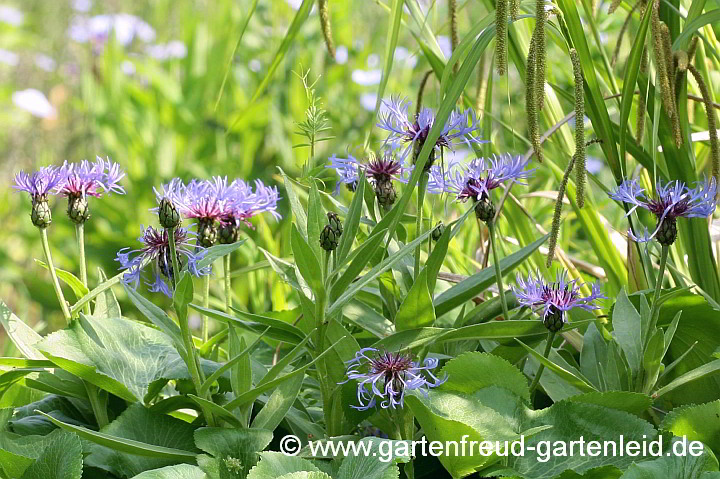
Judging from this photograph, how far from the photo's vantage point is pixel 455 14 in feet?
2.87

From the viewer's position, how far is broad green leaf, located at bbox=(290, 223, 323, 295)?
0.67m

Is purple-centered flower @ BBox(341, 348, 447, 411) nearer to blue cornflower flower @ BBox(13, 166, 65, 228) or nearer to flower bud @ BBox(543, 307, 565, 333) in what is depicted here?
flower bud @ BBox(543, 307, 565, 333)

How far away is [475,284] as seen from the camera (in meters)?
0.83

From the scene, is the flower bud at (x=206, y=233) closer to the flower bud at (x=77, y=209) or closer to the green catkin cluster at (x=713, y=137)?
the flower bud at (x=77, y=209)

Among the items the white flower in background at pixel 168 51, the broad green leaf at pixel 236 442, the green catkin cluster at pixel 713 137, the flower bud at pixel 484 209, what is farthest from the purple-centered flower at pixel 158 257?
the white flower in background at pixel 168 51

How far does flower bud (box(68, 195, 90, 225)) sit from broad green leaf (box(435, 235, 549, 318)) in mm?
350

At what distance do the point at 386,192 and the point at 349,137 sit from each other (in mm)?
1938

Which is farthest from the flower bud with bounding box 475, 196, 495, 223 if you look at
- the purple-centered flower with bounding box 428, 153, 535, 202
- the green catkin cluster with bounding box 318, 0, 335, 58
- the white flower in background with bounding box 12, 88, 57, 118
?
the white flower in background with bounding box 12, 88, 57, 118

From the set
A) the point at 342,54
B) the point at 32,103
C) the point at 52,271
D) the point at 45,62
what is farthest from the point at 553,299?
the point at 45,62

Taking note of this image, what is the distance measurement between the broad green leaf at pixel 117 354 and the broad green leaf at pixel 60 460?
0.23 ft

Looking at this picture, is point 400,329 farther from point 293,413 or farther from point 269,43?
point 269,43

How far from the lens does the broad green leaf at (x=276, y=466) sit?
63 centimetres

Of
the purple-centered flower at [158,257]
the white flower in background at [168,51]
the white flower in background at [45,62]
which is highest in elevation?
the white flower in background at [45,62]

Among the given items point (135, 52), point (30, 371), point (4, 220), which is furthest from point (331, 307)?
point (135, 52)
